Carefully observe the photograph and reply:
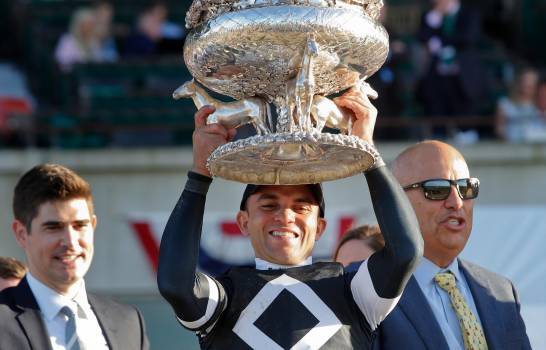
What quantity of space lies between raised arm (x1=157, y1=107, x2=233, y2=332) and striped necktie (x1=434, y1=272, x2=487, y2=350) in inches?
42.4

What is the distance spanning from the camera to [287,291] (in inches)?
190

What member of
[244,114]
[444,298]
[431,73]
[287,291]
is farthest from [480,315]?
[431,73]

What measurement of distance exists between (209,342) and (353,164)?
781 millimetres

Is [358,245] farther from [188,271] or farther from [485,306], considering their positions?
[188,271]

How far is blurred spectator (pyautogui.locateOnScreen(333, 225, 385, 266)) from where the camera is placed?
634cm

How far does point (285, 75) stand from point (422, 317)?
1.21 meters

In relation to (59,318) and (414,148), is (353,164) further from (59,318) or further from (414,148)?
(59,318)

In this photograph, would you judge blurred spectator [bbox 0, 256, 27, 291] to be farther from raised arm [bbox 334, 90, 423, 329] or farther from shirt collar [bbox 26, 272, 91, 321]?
raised arm [bbox 334, 90, 423, 329]

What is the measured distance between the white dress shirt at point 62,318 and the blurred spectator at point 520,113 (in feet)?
24.1

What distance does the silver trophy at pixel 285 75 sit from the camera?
450cm

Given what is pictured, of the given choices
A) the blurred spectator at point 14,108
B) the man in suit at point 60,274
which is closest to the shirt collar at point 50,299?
the man in suit at point 60,274

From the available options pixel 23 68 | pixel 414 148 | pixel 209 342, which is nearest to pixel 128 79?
pixel 23 68

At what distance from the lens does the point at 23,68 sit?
14.9 m

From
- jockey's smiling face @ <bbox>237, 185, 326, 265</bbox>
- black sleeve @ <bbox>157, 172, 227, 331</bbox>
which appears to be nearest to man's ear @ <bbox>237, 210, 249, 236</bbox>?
jockey's smiling face @ <bbox>237, 185, 326, 265</bbox>
